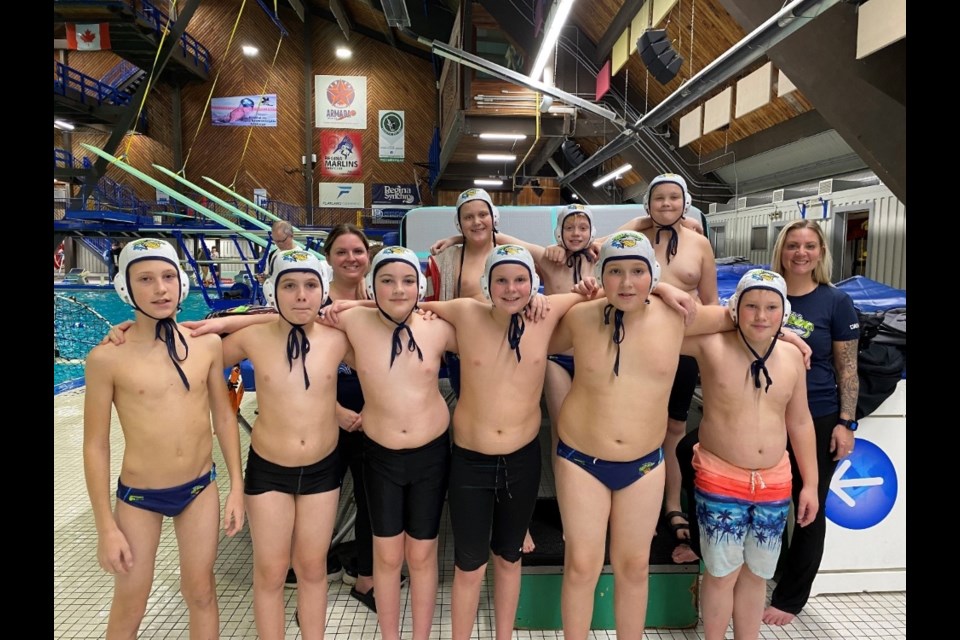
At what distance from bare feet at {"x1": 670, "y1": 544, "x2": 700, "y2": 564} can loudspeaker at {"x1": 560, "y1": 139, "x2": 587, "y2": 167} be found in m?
14.0

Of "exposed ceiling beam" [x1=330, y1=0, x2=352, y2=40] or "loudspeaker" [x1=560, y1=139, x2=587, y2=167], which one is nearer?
"loudspeaker" [x1=560, y1=139, x2=587, y2=167]

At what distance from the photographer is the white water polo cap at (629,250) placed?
90.0 inches

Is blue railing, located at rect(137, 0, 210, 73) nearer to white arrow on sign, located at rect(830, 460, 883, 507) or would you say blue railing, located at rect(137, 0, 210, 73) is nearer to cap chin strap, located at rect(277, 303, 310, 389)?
cap chin strap, located at rect(277, 303, 310, 389)

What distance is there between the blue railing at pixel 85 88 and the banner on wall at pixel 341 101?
272 inches

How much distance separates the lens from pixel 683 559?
9.80 ft

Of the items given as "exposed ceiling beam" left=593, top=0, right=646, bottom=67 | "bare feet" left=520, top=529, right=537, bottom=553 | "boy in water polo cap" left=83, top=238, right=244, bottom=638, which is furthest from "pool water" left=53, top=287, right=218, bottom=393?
"bare feet" left=520, top=529, right=537, bottom=553

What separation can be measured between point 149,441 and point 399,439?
1.11m

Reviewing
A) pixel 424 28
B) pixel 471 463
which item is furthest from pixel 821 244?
pixel 424 28

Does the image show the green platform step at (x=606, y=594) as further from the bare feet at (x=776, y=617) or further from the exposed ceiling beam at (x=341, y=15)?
the exposed ceiling beam at (x=341, y=15)

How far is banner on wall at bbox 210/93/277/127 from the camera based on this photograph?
20.6 m

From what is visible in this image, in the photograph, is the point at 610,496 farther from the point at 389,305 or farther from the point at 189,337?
the point at 189,337

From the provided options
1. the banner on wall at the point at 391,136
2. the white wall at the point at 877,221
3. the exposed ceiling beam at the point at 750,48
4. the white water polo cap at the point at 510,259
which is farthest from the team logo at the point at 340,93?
the white water polo cap at the point at 510,259

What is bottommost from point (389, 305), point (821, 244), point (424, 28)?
point (389, 305)
